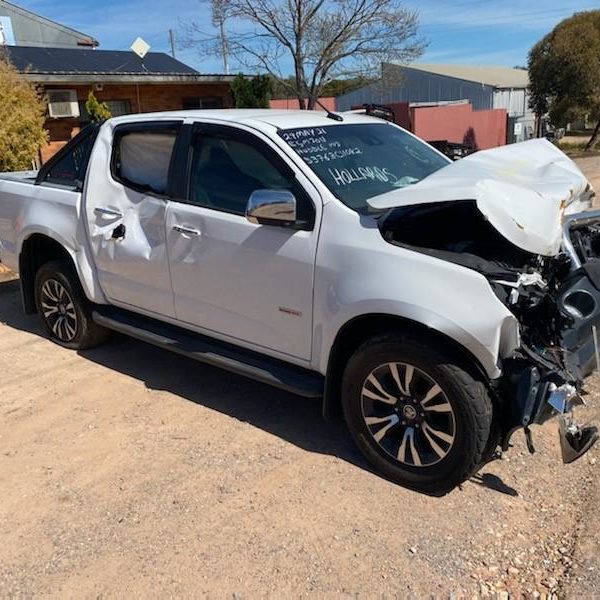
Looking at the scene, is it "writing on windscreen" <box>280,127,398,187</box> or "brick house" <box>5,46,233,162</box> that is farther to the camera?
"brick house" <box>5,46,233,162</box>

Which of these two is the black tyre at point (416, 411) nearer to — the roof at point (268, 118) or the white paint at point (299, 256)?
the white paint at point (299, 256)

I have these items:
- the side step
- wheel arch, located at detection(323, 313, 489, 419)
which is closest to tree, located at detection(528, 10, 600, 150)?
the side step

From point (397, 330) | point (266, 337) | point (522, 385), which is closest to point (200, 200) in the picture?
point (266, 337)

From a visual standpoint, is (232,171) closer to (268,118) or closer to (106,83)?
(268,118)

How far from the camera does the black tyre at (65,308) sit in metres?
4.99

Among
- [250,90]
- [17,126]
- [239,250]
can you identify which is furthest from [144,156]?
[250,90]

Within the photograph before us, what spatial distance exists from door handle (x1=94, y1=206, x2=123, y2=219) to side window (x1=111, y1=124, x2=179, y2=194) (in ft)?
0.67

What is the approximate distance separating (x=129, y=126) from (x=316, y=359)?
224 centimetres

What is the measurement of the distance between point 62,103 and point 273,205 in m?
13.5

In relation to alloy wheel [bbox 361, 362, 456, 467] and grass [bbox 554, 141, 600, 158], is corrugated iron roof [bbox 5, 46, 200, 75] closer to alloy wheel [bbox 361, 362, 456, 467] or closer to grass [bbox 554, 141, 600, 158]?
alloy wheel [bbox 361, 362, 456, 467]

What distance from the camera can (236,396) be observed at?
4418 millimetres

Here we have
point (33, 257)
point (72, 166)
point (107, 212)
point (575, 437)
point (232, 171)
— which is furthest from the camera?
point (33, 257)

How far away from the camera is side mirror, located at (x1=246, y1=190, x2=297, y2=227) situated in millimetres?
3400

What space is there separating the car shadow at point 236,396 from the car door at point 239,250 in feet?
1.80
